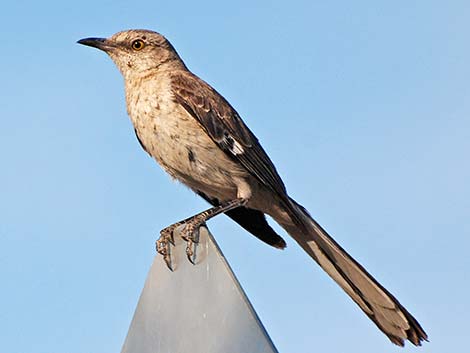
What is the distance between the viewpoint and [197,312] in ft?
8.25

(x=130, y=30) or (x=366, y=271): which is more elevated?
(x=130, y=30)

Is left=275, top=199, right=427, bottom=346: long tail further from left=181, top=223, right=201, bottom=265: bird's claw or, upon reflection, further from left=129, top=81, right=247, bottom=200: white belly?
left=181, top=223, right=201, bottom=265: bird's claw

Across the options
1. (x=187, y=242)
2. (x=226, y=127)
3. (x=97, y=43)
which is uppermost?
(x=97, y=43)

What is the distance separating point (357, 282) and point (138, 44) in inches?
96.6

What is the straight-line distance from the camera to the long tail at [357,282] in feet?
15.5

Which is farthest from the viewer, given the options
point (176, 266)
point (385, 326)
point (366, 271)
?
point (366, 271)

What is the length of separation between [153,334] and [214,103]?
3575mm

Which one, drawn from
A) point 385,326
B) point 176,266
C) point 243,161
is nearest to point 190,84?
point 243,161

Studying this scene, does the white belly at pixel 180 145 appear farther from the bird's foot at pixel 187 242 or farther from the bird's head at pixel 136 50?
the bird's foot at pixel 187 242

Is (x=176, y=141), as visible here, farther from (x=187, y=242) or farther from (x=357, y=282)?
(x=187, y=242)

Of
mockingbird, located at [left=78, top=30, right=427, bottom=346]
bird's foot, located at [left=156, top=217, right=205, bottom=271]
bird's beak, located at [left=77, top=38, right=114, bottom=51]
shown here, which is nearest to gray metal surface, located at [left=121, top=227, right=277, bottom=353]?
bird's foot, located at [left=156, top=217, right=205, bottom=271]

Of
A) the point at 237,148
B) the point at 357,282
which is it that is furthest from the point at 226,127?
the point at 357,282

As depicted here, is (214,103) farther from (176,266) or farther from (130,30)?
(176,266)

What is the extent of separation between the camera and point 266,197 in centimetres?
614
